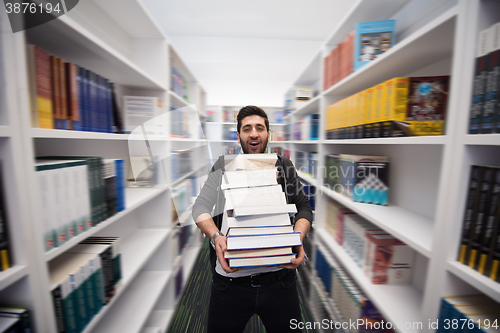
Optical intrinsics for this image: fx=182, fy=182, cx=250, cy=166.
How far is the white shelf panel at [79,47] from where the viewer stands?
66 centimetres

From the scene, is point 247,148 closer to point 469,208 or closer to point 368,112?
point 368,112

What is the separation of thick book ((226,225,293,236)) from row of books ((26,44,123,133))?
738 millimetres

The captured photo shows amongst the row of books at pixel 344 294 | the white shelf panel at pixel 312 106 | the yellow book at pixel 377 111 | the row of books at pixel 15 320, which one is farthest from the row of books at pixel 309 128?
the row of books at pixel 15 320

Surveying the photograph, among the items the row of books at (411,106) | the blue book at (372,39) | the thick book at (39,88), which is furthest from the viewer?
the blue book at (372,39)

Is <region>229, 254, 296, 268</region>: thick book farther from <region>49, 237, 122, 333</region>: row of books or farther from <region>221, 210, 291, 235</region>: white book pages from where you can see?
<region>49, 237, 122, 333</region>: row of books

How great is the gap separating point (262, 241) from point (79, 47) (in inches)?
44.1

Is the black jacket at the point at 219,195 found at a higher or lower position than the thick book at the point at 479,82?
lower

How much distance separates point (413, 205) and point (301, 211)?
67 cm

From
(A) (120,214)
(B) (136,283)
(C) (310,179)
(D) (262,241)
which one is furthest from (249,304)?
(C) (310,179)

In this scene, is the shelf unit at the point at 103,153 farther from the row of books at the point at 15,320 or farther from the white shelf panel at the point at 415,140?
the white shelf panel at the point at 415,140

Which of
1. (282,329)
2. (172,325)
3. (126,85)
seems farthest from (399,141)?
(172,325)

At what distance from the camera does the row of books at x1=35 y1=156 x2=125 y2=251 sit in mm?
597

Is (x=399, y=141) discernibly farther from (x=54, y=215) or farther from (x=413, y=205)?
(x=54, y=215)

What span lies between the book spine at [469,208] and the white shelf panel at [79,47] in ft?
4.62
